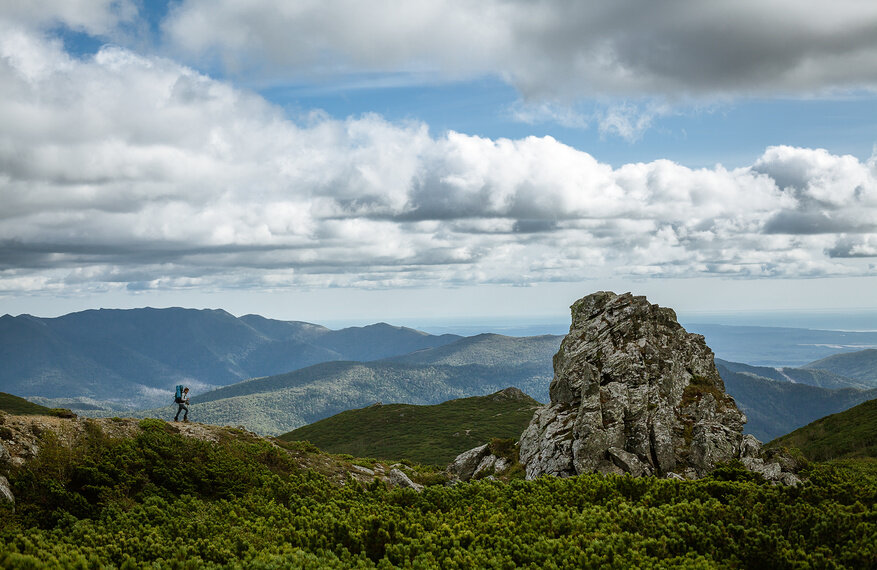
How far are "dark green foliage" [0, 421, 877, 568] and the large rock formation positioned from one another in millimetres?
14818

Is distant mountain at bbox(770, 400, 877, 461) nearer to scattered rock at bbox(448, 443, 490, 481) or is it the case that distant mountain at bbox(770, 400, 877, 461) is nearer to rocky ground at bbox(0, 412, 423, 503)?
scattered rock at bbox(448, 443, 490, 481)

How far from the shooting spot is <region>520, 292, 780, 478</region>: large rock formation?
1802 inches

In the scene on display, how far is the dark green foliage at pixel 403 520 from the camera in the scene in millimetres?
19750

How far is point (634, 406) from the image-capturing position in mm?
49375

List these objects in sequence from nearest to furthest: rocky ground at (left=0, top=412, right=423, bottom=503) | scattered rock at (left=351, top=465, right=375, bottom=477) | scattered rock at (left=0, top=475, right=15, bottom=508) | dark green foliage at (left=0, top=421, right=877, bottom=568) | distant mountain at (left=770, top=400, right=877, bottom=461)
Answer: dark green foliage at (left=0, top=421, right=877, bottom=568)
scattered rock at (left=0, top=475, right=15, bottom=508)
rocky ground at (left=0, top=412, right=423, bottom=503)
scattered rock at (left=351, top=465, right=375, bottom=477)
distant mountain at (left=770, top=400, right=877, bottom=461)

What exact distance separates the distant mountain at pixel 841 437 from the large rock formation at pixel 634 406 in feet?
142

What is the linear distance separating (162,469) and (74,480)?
4221mm

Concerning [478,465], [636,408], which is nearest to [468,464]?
[478,465]

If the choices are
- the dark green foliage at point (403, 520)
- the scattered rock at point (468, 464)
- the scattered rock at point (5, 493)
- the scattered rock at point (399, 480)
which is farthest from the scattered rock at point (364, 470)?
the scattered rock at point (5, 493)

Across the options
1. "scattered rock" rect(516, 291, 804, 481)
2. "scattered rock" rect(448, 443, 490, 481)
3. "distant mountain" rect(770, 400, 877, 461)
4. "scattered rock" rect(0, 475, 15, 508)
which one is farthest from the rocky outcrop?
"distant mountain" rect(770, 400, 877, 461)

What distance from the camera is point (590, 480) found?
2967cm

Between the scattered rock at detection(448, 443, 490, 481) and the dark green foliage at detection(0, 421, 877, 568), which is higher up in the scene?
the dark green foliage at detection(0, 421, 877, 568)

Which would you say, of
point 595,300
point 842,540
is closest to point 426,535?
point 842,540

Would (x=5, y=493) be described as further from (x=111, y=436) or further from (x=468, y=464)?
(x=468, y=464)
